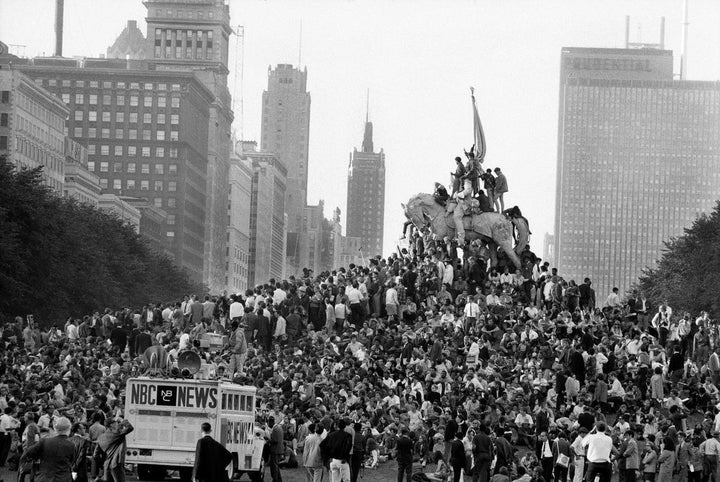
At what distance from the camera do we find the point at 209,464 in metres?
33.5

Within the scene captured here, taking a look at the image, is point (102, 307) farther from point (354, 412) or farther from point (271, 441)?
point (271, 441)

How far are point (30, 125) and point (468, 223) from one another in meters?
92.6

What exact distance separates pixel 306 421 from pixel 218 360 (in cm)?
857

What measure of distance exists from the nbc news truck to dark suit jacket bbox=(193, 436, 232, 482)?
8.13 m

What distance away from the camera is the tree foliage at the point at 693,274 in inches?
4658

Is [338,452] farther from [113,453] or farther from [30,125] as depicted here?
[30,125]

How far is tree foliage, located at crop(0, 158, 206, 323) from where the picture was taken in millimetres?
96438

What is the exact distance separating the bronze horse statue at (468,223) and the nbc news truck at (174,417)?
134 ft

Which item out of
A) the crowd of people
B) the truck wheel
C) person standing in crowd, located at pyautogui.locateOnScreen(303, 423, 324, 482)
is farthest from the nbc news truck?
person standing in crowd, located at pyautogui.locateOnScreen(303, 423, 324, 482)

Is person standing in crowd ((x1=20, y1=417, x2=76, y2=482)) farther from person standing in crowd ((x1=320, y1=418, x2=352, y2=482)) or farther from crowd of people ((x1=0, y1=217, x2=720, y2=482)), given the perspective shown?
person standing in crowd ((x1=320, y1=418, x2=352, y2=482))

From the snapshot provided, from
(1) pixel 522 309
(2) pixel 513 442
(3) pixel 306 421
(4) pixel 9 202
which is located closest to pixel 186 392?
(3) pixel 306 421

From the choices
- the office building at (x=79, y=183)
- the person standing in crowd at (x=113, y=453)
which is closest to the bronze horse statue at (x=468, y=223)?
the person standing in crowd at (x=113, y=453)

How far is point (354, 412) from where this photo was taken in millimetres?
53500

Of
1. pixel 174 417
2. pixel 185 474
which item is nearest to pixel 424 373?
pixel 185 474
